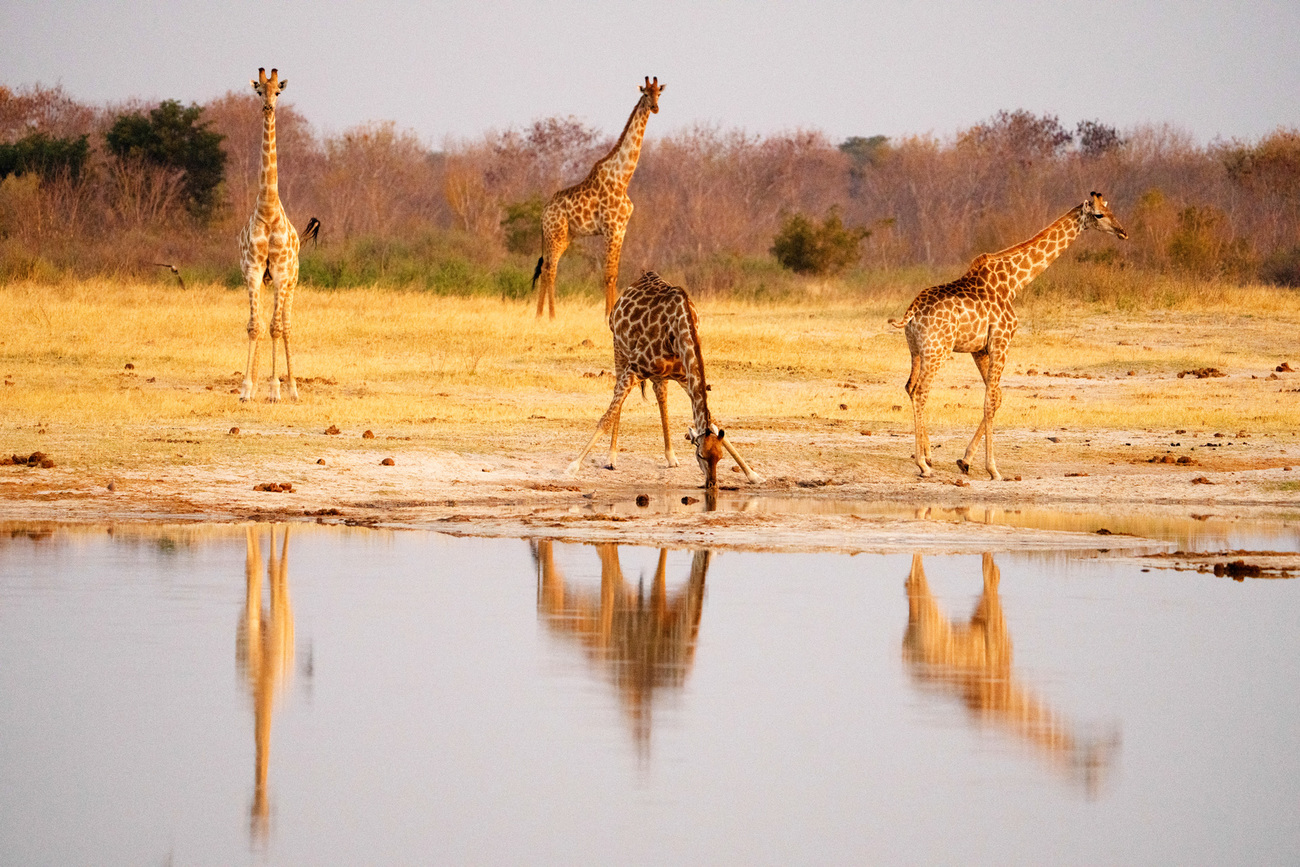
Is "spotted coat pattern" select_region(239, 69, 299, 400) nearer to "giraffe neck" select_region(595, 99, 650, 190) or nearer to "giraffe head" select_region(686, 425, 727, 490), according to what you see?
"giraffe neck" select_region(595, 99, 650, 190)

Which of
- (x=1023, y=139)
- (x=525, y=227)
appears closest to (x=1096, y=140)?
(x=1023, y=139)

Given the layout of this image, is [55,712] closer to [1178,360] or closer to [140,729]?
[140,729]

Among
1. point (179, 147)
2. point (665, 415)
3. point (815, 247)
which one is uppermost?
point (179, 147)

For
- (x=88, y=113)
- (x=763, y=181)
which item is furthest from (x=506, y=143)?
(x=88, y=113)

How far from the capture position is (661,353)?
1370cm

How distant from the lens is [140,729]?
6090mm

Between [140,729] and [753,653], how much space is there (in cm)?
263

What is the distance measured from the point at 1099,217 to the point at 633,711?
1031 centimetres

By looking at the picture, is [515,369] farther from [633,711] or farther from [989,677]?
[633,711]

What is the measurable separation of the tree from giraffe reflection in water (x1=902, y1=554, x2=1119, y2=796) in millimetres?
34249

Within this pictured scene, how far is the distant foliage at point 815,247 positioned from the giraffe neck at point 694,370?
24.3 metres

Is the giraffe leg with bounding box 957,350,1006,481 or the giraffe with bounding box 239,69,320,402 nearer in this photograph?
the giraffe leg with bounding box 957,350,1006,481

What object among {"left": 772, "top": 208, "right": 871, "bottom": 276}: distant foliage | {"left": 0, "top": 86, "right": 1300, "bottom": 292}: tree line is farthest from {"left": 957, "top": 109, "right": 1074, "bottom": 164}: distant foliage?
{"left": 772, "top": 208, "right": 871, "bottom": 276}: distant foliage

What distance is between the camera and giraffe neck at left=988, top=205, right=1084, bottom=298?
15.3m
